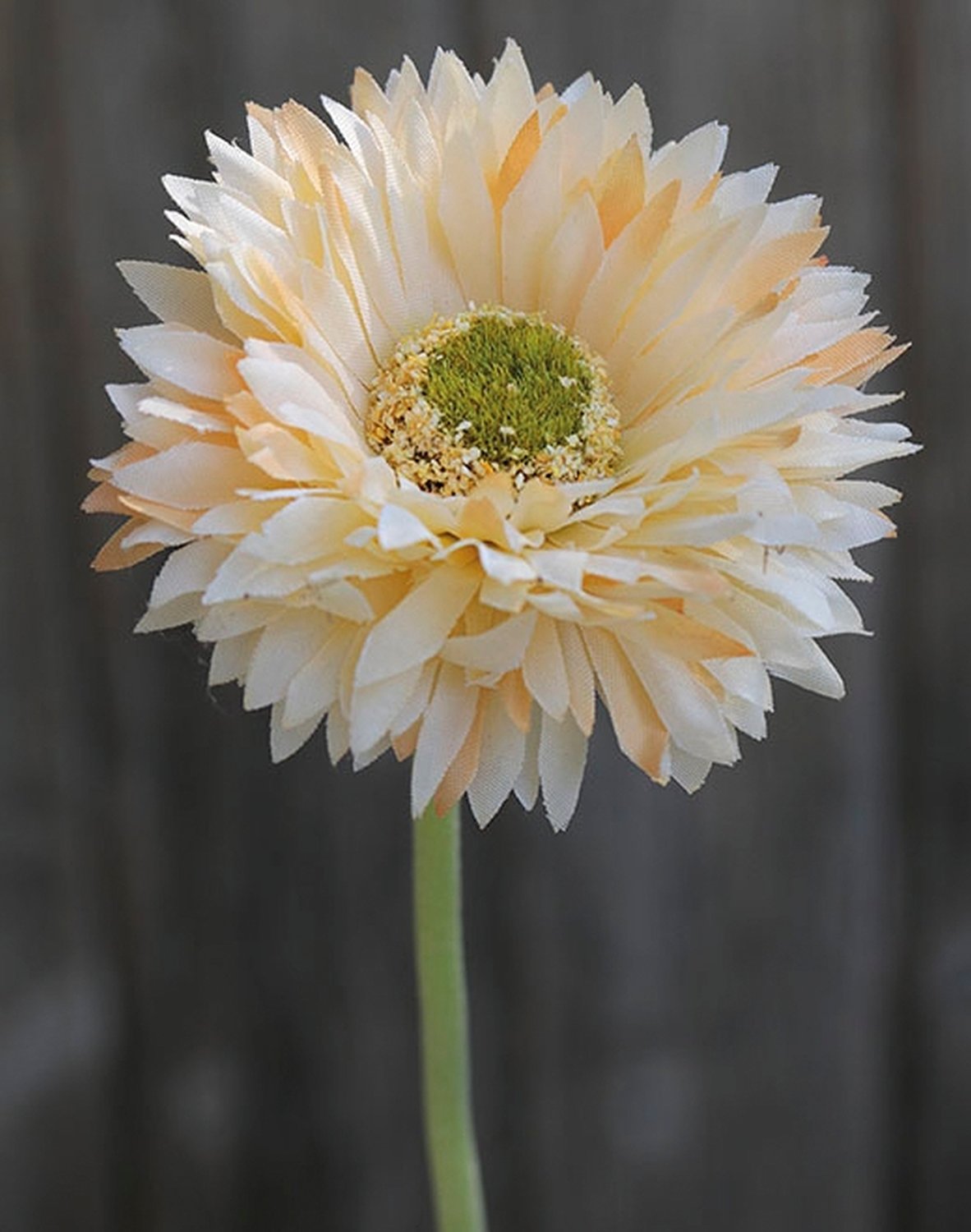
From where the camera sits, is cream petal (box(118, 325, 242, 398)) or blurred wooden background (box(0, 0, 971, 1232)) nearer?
cream petal (box(118, 325, 242, 398))

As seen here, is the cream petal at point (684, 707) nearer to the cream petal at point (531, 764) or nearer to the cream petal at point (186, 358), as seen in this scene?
the cream petal at point (531, 764)

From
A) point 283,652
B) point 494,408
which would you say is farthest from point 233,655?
point 494,408

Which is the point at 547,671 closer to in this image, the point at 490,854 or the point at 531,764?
the point at 531,764

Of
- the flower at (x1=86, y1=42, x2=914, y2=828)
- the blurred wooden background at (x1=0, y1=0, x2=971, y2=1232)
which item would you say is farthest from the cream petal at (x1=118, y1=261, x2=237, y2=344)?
the blurred wooden background at (x1=0, y1=0, x2=971, y2=1232)

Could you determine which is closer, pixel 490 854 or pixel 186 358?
pixel 186 358

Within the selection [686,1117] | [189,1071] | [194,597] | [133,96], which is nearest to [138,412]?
[194,597]

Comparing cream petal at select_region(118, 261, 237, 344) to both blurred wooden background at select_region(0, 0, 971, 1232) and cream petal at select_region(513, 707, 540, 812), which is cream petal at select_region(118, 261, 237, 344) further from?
blurred wooden background at select_region(0, 0, 971, 1232)

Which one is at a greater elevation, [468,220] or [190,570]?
[468,220]

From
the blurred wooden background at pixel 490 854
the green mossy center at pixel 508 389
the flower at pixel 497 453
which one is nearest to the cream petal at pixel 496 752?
the flower at pixel 497 453
